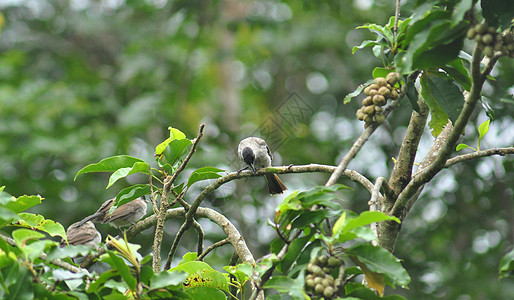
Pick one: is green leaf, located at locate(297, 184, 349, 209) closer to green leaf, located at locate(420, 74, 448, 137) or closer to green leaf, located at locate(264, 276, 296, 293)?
green leaf, located at locate(264, 276, 296, 293)

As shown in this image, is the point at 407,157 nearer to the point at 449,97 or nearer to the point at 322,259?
the point at 449,97

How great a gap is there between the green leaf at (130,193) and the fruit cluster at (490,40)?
1.59m

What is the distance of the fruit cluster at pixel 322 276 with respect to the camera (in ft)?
5.80

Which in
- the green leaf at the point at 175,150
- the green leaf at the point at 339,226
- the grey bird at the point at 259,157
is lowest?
the grey bird at the point at 259,157

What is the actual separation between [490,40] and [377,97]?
505 millimetres

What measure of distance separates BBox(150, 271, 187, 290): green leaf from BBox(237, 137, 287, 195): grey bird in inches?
135

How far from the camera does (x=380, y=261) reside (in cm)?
189

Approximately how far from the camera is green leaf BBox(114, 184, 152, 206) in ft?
8.71

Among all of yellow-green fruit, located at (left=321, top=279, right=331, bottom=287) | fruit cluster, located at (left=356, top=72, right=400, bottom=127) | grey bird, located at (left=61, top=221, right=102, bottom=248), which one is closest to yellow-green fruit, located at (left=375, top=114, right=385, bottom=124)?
fruit cluster, located at (left=356, top=72, right=400, bottom=127)

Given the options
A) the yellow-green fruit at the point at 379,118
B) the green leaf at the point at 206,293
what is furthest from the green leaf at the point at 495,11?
the green leaf at the point at 206,293

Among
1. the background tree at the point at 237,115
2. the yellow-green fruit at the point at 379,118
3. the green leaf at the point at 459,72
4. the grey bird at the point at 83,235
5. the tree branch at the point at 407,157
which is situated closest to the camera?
the yellow-green fruit at the point at 379,118

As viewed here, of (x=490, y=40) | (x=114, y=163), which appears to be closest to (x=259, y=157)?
(x=114, y=163)

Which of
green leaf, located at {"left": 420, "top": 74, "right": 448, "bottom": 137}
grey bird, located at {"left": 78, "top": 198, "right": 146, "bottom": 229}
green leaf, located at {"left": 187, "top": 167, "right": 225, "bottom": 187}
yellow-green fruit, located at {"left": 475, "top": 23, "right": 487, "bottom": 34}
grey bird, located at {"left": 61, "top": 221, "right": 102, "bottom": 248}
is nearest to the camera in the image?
yellow-green fruit, located at {"left": 475, "top": 23, "right": 487, "bottom": 34}

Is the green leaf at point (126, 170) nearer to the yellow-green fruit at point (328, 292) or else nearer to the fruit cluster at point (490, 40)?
the yellow-green fruit at point (328, 292)
